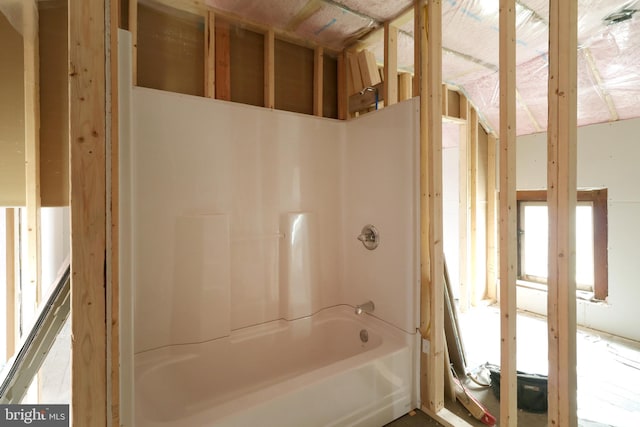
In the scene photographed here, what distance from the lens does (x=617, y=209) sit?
278cm

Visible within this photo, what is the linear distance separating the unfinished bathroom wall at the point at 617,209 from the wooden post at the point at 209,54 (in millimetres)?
3511

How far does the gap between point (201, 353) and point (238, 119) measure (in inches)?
59.8

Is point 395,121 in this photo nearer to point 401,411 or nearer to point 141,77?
point 141,77

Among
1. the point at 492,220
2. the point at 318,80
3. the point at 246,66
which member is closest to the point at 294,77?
the point at 318,80

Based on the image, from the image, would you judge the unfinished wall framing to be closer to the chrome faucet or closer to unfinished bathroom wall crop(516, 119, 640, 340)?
the chrome faucet

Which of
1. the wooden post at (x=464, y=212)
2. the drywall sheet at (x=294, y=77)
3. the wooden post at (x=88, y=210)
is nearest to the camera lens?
the wooden post at (x=88, y=210)

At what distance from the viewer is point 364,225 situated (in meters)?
2.21

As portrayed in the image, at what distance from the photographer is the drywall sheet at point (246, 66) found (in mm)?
2104

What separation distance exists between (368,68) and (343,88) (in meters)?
0.28

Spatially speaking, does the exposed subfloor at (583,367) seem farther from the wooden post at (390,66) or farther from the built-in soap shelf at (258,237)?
the wooden post at (390,66)

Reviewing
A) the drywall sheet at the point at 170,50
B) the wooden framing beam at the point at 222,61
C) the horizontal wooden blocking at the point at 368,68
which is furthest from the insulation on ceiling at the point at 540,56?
the drywall sheet at the point at 170,50

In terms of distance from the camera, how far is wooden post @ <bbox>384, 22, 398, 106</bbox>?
207cm

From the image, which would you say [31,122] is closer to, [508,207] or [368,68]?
[368,68]

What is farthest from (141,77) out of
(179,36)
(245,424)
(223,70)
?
(245,424)
